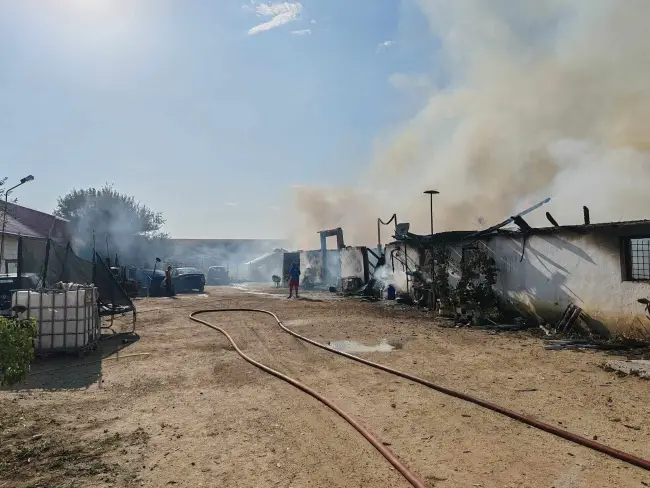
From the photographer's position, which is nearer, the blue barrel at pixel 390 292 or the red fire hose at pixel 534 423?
the red fire hose at pixel 534 423

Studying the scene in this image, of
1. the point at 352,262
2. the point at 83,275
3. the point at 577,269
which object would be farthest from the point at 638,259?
the point at 352,262

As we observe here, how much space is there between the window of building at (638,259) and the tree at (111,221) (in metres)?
37.0

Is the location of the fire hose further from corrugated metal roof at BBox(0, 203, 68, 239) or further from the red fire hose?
corrugated metal roof at BBox(0, 203, 68, 239)

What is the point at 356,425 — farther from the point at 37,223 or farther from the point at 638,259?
the point at 37,223

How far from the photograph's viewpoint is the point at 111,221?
40719 millimetres

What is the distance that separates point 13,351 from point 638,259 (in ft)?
36.7

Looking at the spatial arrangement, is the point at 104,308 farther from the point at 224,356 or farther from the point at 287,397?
the point at 287,397

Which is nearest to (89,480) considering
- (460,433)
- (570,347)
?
(460,433)

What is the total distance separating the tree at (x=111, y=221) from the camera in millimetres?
39197

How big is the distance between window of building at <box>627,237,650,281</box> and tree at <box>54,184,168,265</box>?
121ft

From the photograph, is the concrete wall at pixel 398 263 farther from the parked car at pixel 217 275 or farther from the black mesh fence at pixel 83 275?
the parked car at pixel 217 275

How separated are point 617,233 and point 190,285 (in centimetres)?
2191

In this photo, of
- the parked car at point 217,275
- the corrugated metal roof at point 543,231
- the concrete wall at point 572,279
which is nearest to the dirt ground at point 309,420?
the concrete wall at point 572,279

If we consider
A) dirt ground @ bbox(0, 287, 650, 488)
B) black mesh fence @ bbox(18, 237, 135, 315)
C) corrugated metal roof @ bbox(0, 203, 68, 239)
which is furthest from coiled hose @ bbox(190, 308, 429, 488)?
corrugated metal roof @ bbox(0, 203, 68, 239)
